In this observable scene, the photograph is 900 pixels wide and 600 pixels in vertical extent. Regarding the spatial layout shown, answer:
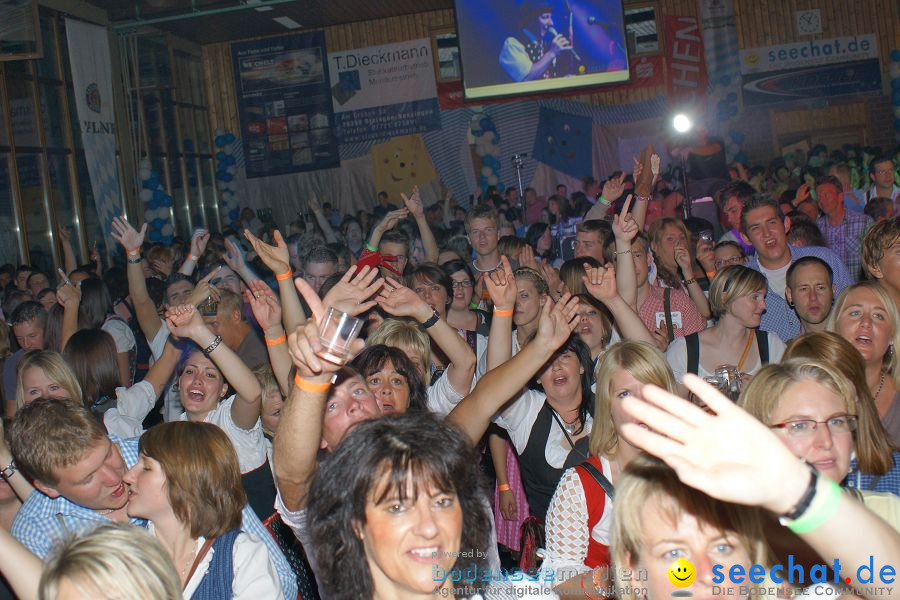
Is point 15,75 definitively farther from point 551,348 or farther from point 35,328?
point 551,348

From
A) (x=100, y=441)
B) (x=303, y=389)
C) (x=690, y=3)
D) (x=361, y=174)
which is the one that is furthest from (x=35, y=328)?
(x=690, y=3)

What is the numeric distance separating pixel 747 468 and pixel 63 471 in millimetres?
2094

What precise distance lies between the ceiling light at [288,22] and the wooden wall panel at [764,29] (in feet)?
2.05

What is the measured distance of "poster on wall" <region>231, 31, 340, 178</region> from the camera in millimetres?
15680

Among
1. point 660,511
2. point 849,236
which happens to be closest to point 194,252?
point 849,236

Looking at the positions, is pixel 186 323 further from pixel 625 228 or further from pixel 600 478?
pixel 625 228

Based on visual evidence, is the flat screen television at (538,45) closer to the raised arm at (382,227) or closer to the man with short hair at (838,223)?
the man with short hair at (838,223)

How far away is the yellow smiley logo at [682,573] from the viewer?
1580 mm

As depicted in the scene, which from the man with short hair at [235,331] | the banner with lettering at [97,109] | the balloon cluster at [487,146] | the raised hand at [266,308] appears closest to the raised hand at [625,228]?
the raised hand at [266,308]

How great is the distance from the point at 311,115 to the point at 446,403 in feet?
43.0

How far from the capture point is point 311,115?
15.6 m

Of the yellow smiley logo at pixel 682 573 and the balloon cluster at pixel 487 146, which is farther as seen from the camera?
the balloon cluster at pixel 487 146

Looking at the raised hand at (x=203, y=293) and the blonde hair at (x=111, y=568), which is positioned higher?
the raised hand at (x=203, y=293)

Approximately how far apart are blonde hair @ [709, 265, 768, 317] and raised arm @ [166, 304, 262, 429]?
201 cm
